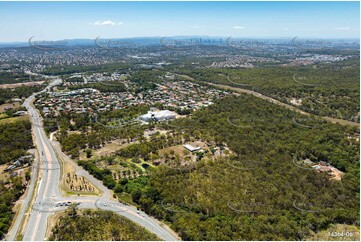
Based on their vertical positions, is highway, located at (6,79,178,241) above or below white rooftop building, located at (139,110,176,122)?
below

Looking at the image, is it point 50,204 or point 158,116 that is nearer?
point 50,204

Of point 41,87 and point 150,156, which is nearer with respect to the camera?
point 150,156

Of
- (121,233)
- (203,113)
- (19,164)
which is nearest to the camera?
(121,233)

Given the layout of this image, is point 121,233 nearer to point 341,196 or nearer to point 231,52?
point 341,196

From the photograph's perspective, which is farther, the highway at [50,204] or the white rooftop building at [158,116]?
the white rooftop building at [158,116]

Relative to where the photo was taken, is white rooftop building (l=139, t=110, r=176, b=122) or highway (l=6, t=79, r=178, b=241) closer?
highway (l=6, t=79, r=178, b=241)

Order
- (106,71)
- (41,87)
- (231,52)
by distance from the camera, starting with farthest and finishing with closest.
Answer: (231,52), (106,71), (41,87)

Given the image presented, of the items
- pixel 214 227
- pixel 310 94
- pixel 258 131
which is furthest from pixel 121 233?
pixel 310 94
